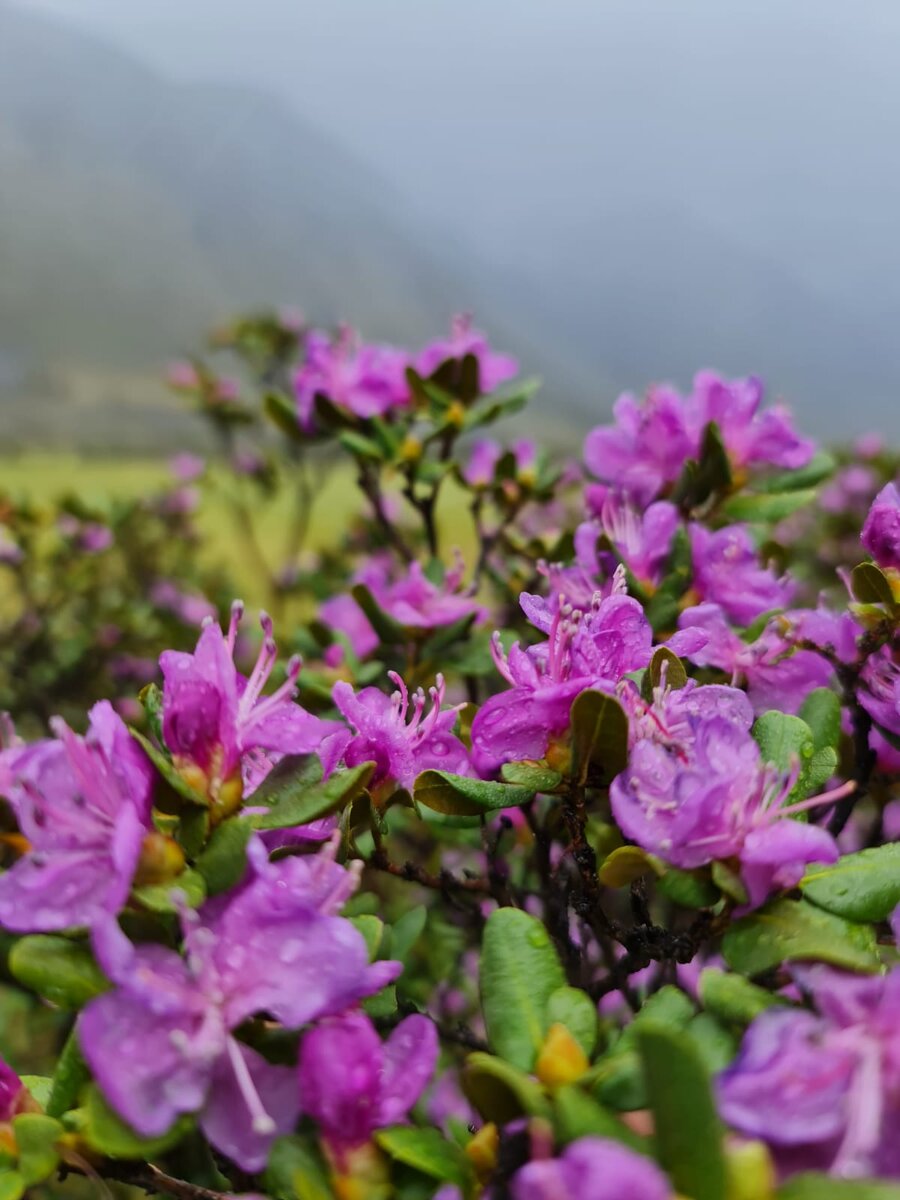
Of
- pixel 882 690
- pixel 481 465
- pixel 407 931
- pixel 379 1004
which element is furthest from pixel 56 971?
pixel 481 465

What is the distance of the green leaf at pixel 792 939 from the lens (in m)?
0.68

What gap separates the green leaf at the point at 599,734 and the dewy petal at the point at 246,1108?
1.08 ft

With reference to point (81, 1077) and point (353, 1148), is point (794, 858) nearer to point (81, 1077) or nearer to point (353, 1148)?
point (353, 1148)

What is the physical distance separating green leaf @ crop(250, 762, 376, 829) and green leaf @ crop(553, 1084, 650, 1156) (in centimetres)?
26

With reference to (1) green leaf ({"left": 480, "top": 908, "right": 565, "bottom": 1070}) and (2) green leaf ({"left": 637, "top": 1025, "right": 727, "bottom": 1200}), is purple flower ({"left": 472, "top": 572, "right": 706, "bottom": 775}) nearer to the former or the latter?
(1) green leaf ({"left": 480, "top": 908, "right": 565, "bottom": 1070})

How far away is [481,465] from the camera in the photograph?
6.68 feet

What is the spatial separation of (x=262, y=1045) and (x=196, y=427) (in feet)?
45.1

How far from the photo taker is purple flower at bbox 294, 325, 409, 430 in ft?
5.80

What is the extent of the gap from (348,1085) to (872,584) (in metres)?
0.72

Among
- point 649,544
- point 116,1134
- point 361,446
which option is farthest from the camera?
point 361,446

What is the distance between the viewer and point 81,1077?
68cm

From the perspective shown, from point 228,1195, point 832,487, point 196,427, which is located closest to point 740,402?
point 228,1195

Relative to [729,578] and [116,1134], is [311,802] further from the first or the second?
[729,578]

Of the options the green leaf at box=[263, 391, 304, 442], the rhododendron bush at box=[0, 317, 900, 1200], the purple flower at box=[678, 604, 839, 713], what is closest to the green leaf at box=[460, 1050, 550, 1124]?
the rhododendron bush at box=[0, 317, 900, 1200]
